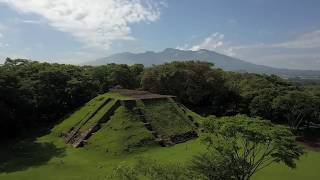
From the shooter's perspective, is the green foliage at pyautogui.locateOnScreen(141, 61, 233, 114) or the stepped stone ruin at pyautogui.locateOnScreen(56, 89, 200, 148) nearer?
the stepped stone ruin at pyautogui.locateOnScreen(56, 89, 200, 148)

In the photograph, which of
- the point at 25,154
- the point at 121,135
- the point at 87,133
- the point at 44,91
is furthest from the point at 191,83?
the point at 25,154

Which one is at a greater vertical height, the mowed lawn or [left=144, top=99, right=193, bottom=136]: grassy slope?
[left=144, top=99, right=193, bottom=136]: grassy slope

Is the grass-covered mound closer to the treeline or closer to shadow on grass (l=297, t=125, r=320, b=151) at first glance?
the treeline

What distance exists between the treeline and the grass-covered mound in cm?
566

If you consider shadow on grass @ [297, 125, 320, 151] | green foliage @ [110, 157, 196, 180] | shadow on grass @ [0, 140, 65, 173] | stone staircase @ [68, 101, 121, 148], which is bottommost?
shadow on grass @ [297, 125, 320, 151]

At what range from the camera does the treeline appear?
49.6 m

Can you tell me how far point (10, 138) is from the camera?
47000 mm

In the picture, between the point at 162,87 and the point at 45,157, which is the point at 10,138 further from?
the point at 162,87

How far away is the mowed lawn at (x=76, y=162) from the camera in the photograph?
32219 millimetres

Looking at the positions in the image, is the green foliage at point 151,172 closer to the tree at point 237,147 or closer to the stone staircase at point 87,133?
the tree at point 237,147

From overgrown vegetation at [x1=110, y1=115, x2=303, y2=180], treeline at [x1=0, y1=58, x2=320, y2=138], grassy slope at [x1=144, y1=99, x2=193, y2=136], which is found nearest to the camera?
overgrown vegetation at [x1=110, y1=115, x2=303, y2=180]

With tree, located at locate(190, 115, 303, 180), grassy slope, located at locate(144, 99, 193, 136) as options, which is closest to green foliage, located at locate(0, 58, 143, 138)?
grassy slope, located at locate(144, 99, 193, 136)

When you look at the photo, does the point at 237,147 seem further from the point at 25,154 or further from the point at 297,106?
the point at 297,106

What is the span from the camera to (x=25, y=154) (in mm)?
39312
